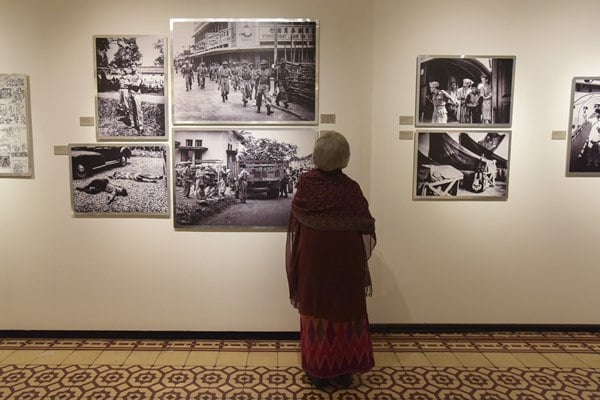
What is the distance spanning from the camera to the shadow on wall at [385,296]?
3.72m

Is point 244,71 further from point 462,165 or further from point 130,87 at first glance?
point 462,165

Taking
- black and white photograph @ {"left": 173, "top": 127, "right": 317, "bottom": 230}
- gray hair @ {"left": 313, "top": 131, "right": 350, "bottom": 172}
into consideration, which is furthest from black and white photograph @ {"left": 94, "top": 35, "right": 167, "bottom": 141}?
gray hair @ {"left": 313, "top": 131, "right": 350, "bottom": 172}

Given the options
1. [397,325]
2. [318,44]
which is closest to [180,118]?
[318,44]

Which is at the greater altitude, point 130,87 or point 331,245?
point 130,87

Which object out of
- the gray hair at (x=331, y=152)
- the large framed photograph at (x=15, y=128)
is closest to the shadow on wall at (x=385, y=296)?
the gray hair at (x=331, y=152)

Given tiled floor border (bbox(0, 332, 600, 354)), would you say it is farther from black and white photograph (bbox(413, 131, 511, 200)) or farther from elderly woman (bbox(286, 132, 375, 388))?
black and white photograph (bbox(413, 131, 511, 200))

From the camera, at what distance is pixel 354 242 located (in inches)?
111

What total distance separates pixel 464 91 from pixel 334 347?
2459 mm

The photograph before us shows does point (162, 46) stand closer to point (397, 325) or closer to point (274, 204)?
point (274, 204)

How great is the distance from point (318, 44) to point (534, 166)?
2244mm

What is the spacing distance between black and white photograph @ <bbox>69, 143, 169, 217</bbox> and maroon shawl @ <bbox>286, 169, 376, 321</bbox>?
4.69 feet

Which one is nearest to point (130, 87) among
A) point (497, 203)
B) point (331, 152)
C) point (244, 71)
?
point (244, 71)

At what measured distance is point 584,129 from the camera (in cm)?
367

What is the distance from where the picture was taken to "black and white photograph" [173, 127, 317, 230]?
352cm
